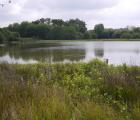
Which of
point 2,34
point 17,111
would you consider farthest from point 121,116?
point 2,34

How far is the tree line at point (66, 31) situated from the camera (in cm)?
8869

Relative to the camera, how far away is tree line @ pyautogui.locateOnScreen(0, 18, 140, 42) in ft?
291

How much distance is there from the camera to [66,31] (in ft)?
309

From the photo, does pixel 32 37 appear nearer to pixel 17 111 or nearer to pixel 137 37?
pixel 137 37

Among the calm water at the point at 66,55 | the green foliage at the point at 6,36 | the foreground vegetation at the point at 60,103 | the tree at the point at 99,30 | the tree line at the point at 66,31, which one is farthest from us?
the tree at the point at 99,30

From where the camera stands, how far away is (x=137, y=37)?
94.4 metres

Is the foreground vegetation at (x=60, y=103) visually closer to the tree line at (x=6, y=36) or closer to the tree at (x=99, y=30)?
the tree line at (x=6, y=36)

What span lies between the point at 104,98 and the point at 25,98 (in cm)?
179

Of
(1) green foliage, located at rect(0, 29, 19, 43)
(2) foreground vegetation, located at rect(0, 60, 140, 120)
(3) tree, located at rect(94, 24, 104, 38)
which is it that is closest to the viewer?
(2) foreground vegetation, located at rect(0, 60, 140, 120)

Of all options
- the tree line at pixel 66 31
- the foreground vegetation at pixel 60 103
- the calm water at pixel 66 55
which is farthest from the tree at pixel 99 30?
the foreground vegetation at pixel 60 103

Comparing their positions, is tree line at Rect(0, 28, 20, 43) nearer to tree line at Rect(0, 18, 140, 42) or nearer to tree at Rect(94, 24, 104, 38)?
tree line at Rect(0, 18, 140, 42)

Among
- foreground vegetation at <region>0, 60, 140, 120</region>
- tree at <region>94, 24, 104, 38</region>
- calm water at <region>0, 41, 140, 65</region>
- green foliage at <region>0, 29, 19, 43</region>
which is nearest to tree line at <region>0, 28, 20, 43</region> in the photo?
green foliage at <region>0, 29, 19, 43</region>

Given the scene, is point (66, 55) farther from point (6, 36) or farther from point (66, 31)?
point (66, 31)

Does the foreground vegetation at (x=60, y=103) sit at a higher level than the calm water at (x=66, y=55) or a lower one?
higher
